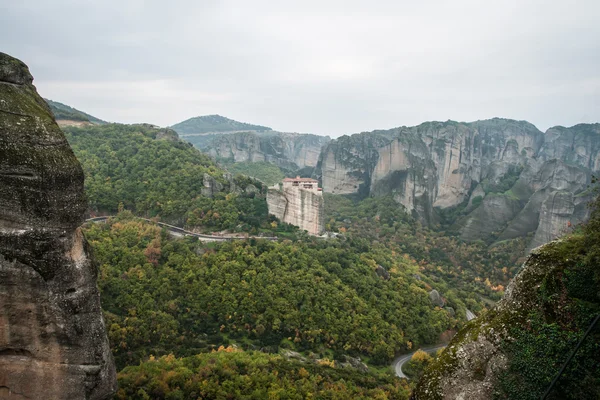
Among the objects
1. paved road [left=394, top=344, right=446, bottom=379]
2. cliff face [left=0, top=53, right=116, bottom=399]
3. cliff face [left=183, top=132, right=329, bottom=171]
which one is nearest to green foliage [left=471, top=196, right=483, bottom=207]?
paved road [left=394, top=344, right=446, bottom=379]

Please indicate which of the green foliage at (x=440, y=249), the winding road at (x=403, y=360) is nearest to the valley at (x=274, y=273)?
the winding road at (x=403, y=360)

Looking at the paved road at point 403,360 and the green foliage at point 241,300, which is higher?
the green foliage at point 241,300

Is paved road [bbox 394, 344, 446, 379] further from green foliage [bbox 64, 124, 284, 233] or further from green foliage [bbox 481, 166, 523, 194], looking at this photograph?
green foliage [bbox 481, 166, 523, 194]

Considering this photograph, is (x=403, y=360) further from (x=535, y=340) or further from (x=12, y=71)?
(x=12, y=71)

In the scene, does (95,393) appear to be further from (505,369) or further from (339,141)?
(339,141)

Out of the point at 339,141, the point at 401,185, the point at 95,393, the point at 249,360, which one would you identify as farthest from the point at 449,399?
the point at 339,141

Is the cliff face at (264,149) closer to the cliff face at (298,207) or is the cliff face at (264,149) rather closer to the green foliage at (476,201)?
the green foliage at (476,201)

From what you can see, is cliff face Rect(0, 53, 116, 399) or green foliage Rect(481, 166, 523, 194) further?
green foliage Rect(481, 166, 523, 194)
